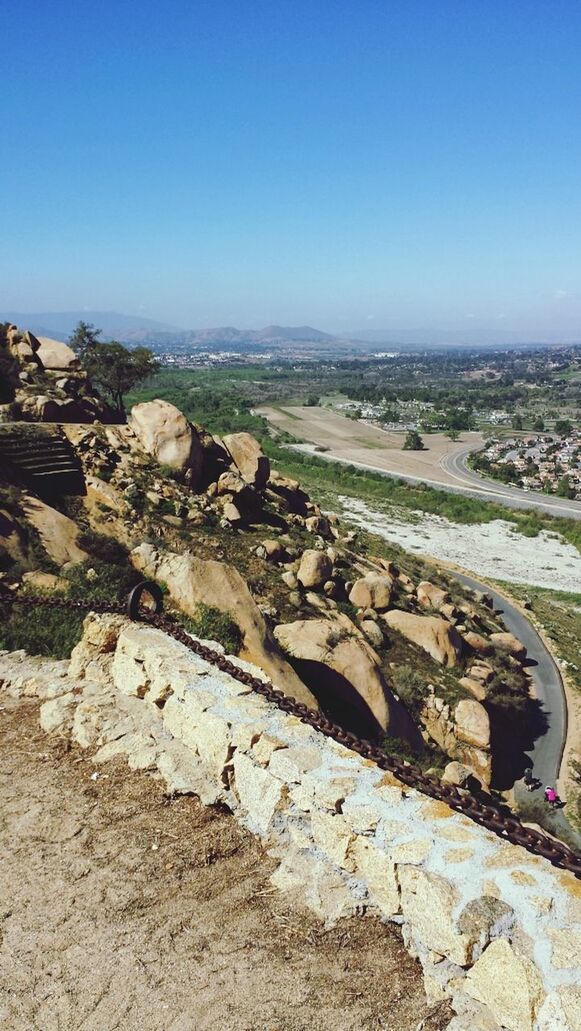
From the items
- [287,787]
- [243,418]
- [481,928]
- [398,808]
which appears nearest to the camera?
[481,928]

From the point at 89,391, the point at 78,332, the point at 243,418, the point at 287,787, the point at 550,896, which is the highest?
the point at 78,332

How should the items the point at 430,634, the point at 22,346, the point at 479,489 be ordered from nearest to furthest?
the point at 430,634
the point at 22,346
the point at 479,489

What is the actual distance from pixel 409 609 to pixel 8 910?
18.5 metres

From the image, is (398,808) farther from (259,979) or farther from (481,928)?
(259,979)

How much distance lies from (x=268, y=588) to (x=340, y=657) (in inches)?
145

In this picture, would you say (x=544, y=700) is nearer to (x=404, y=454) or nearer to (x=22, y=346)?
(x=22, y=346)

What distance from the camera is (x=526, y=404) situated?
18012cm

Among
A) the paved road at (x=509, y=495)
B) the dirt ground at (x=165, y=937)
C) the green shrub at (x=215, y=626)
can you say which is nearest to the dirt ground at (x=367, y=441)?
the paved road at (x=509, y=495)

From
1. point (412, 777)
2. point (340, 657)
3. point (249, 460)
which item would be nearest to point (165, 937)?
point (412, 777)

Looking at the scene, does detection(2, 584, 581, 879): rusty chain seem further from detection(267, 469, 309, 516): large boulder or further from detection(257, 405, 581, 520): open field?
detection(257, 405, 581, 520): open field

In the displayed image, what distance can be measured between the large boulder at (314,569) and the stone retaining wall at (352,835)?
11.2 meters

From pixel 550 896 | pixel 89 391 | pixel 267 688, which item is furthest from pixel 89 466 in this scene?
pixel 550 896

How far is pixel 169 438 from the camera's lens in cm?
2208

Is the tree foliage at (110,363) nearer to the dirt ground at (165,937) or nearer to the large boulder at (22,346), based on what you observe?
the large boulder at (22,346)
